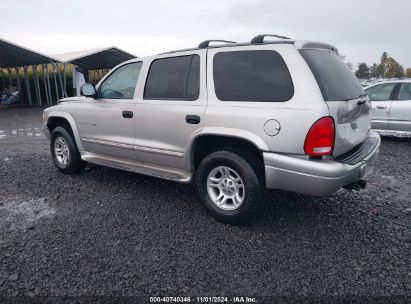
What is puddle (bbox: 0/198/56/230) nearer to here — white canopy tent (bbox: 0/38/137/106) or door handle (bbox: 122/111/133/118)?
door handle (bbox: 122/111/133/118)

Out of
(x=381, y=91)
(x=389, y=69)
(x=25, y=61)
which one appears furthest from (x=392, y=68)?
(x=381, y=91)

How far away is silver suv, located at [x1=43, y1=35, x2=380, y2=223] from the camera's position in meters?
2.82

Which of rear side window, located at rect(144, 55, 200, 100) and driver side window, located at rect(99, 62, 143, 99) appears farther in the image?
driver side window, located at rect(99, 62, 143, 99)

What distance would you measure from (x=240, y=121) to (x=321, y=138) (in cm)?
76

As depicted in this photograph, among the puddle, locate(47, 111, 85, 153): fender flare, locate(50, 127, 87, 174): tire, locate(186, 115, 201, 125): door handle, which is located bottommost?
the puddle

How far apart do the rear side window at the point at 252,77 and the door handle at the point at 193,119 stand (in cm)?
31

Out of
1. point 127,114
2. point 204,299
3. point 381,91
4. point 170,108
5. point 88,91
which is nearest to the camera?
point 204,299

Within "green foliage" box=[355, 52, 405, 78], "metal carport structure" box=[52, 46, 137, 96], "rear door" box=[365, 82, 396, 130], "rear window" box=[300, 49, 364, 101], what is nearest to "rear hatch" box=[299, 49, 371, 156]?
"rear window" box=[300, 49, 364, 101]

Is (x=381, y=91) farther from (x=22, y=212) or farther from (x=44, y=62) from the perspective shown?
(x=44, y=62)

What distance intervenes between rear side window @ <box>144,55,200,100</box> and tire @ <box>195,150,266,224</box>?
767 millimetres

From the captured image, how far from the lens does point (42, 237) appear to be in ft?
10.3

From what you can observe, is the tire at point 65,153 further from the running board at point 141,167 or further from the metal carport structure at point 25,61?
the metal carport structure at point 25,61

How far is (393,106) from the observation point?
24.0 feet

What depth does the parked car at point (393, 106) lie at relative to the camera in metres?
7.19
